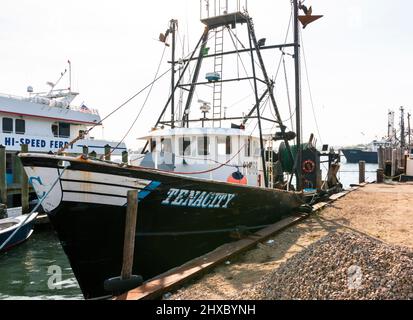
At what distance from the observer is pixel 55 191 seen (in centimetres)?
616

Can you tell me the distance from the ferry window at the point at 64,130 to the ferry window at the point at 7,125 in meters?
3.50

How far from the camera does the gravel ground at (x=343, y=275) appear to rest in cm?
396

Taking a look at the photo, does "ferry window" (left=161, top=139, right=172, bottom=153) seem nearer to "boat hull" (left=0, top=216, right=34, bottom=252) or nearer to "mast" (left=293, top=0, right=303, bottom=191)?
"mast" (left=293, top=0, right=303, bottom=191)

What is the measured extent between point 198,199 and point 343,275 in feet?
11.7

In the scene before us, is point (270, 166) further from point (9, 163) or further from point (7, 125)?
point (7, 125)

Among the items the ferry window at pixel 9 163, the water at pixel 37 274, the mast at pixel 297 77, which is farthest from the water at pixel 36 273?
the ferry window at pixel 9 163

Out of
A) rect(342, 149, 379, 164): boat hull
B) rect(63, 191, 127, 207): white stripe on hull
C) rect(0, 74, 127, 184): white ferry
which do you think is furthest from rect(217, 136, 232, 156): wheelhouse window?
rect(342, 149, 379, 164): boat hull

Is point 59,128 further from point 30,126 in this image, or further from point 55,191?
point 55,191

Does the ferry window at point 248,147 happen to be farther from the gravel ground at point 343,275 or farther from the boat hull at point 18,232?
the boat hull at point 18,232

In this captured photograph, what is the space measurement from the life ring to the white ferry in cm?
1052

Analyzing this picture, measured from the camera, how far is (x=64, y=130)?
25062mm

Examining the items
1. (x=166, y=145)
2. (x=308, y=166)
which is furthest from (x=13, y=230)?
(x=308, y=166)
